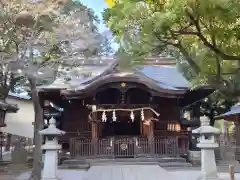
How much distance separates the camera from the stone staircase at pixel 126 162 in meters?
15.0

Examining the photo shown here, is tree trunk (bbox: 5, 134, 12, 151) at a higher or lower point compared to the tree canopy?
lower

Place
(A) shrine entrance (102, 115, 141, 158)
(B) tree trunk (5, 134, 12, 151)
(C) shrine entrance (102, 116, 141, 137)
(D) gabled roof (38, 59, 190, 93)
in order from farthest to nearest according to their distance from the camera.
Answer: (B) tree trunk (5, 134, 12, 151) < (C) shrine entrance (102, 116, 141, 137) < (A) shrine entrance (102, 115, 141, 158) < (D) gabled roof (38, 59, 190, 93)

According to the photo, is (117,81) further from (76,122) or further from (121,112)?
(76,122)

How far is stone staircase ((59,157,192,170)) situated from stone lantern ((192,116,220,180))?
16.6 ft

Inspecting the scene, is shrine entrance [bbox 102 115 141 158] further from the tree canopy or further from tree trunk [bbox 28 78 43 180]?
the tree canopy

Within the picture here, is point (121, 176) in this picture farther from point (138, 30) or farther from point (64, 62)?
point (138, 30)

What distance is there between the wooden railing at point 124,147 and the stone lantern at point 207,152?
5.60 metres

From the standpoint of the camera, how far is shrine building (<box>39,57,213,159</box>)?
1591cm

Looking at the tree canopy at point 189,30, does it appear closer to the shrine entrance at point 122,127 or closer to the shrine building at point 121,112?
the shrine building at point 121,112

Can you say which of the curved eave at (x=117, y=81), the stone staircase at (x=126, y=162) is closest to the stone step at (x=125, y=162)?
the stone staircase at (x=126, y=162)

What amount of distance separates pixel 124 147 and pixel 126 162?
104 centimetres

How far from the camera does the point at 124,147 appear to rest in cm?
1600

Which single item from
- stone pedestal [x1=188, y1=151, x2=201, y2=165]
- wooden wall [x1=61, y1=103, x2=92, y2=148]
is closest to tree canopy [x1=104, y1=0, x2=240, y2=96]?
stone pedestal [x1=188, y1=151, x2=201, y2=165]

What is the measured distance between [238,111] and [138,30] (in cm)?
1344
